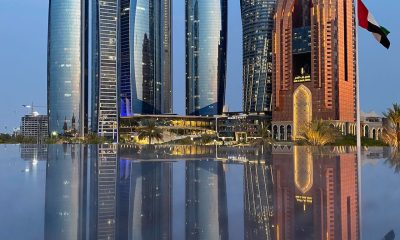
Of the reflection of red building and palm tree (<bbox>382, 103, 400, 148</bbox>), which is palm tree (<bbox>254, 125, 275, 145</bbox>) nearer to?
palm tree (<bbox>382, 103, 400, 148</bbox>)

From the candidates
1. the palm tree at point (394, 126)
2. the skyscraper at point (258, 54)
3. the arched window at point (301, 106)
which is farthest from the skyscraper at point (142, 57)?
the palm tree at point (394, 126)

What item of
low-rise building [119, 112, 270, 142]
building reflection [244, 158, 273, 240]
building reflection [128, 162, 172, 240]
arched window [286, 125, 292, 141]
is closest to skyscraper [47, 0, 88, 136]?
low-rise building [119, 112, 270, 142]

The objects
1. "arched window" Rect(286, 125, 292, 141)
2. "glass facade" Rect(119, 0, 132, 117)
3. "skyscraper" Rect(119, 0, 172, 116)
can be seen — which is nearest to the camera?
"arched window" Rect(286, 125, 292, 141)

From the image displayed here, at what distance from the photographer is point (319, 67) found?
108500 mm

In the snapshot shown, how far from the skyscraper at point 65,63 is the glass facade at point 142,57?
45.8 feet

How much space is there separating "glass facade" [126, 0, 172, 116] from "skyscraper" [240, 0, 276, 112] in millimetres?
29304

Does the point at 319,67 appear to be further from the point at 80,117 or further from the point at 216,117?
the point at 80,117

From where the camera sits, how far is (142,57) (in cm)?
13612

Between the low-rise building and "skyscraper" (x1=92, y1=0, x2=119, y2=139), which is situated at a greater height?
"skyscraper" (x1=92, y1=0, x2=119, y2=139)

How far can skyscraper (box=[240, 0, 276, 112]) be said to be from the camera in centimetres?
12754

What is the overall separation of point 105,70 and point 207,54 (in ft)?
115

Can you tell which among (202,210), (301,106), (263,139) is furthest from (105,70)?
(202,210)

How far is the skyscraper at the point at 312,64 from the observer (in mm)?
107250

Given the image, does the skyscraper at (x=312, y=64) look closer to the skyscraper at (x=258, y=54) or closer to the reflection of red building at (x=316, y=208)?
the skyscraper at (x=258, y=54)
